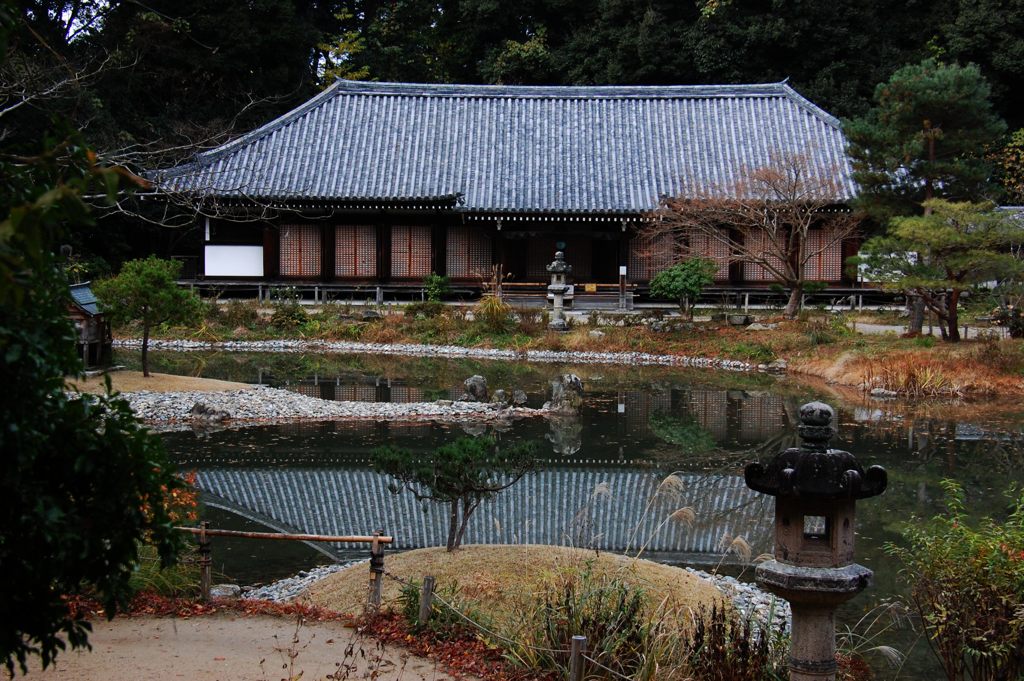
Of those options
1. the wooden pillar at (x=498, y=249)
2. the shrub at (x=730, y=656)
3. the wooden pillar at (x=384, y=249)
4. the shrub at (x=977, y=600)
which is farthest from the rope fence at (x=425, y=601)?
the wooden pillar at (x=384, y=249)

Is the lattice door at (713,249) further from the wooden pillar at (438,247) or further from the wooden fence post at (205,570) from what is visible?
the wooden fence post at (205,570)

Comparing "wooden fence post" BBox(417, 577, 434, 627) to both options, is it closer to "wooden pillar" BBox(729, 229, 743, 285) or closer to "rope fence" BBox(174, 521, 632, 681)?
"rope fence" BBox(174, 521, 632, 681)

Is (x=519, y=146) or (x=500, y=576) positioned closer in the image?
(x=500, y=576)

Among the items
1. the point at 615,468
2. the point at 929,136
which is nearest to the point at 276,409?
the point at 615,468

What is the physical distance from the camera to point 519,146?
110ft

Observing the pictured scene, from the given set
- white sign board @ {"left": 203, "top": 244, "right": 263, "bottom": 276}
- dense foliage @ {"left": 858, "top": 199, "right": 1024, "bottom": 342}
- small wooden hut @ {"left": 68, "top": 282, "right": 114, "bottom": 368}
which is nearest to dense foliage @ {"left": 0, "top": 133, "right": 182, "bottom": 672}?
small wooden hut @ {"left": 68, "top": 282, "right": 114, "bottom": 368}

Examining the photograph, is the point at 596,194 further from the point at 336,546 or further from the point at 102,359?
the point at 336,546

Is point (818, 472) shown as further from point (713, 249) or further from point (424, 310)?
point (713, 249)

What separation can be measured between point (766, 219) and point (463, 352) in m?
8.63

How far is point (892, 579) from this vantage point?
941cm

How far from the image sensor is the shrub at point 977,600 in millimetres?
6160

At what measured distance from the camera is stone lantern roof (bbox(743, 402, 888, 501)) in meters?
5.48

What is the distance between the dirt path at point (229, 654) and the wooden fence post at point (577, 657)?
986 mm

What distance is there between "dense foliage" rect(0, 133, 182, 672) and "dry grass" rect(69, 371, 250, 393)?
14.2 meters
